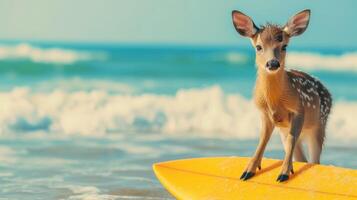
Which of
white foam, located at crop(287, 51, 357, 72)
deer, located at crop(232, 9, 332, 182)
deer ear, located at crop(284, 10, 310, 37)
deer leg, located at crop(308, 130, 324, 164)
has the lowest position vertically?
white foam, located at crop(287, 51, 357, 72)

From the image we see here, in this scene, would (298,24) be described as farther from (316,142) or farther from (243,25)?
(316,142)

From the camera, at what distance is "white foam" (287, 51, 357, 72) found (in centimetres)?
2639

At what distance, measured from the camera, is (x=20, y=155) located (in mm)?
8125

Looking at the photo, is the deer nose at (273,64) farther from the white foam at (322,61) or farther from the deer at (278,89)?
the white foam at (322,61)

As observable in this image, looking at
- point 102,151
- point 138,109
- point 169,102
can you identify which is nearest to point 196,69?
point 169,102

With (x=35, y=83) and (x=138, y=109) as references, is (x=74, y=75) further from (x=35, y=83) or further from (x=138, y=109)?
(x=138, y=109)

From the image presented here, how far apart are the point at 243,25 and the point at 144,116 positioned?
6.91m

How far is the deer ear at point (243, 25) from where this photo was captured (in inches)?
192

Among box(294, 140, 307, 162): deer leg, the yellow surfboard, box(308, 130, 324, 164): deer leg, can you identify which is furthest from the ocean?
box(308, 130, 324, 164): deer leg

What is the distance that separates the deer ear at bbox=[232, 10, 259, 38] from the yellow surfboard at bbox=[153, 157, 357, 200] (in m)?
0.92

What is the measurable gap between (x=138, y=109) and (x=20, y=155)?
15.3 ft

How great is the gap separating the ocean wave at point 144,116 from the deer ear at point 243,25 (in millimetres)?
4900

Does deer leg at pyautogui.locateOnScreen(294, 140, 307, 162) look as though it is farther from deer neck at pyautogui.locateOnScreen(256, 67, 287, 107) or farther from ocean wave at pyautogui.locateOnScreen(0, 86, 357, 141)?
ocean wave at pyautogui.locateOnScreen(0, 86, 357, 141)

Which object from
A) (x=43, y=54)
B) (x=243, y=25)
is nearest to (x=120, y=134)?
(x=243, y=25)
